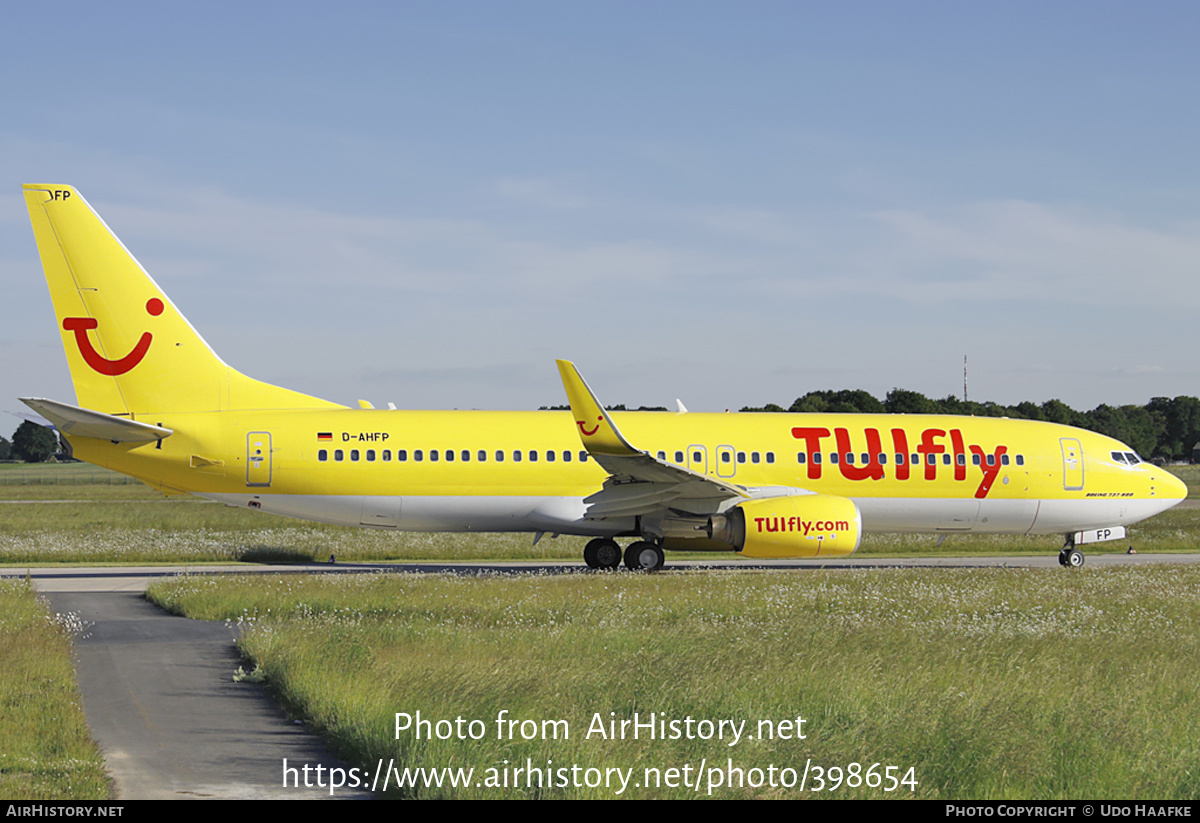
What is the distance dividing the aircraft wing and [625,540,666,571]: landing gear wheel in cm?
73

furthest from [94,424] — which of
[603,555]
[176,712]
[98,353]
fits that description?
[176,712]

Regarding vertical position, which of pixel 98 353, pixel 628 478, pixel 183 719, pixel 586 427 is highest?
pixel 98 353

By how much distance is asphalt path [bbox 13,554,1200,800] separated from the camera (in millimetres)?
7836

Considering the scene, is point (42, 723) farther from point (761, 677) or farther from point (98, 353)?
point (98, 353)

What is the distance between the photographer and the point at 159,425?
2353cm

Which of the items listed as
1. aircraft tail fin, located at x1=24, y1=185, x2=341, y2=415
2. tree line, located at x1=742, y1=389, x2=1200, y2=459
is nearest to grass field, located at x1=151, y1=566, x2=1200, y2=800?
aircraft tail fin, located at x1=24, y1=185, x2=341, y2=415

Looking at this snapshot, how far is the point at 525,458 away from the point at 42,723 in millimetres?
15693

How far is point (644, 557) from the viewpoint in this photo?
24.2 metres

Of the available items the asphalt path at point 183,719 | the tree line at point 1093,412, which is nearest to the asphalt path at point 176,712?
the asphalt path at point 183,719

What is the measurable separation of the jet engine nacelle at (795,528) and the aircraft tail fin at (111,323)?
11.5m

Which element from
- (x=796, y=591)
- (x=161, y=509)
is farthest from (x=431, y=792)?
(x=161, y=509)
